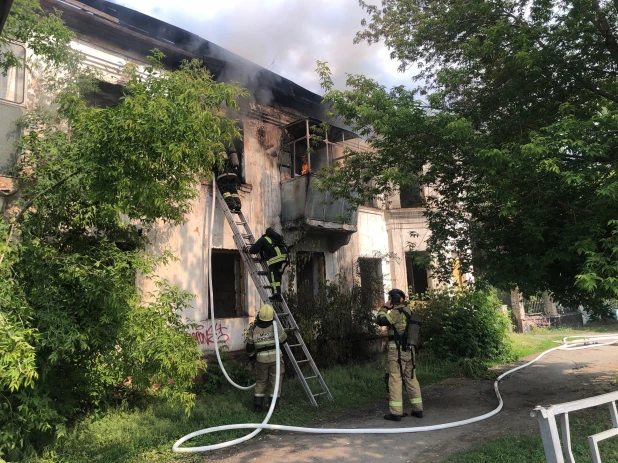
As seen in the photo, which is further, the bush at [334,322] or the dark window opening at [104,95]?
the bush at [334,322]

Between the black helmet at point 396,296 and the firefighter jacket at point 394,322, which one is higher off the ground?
the black helmet at point 396,296

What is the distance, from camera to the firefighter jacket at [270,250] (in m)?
8.18

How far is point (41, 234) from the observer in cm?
499

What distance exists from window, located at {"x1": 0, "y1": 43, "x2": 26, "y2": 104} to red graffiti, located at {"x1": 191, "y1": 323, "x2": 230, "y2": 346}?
16.5 ft

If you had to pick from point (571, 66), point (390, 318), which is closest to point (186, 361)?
point (390, 318)

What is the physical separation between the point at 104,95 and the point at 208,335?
508cm

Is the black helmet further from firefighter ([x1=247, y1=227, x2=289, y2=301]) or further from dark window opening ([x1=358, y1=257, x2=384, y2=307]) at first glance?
dark window opening ([x1=358, y1=257, x2=384, y2=307])

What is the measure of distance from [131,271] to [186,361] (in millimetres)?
1156

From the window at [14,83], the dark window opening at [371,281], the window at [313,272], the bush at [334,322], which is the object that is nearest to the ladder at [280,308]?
the bush at [334,322]

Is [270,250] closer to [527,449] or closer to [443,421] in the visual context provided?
[443,421]

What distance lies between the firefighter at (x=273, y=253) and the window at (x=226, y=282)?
2.00 metres

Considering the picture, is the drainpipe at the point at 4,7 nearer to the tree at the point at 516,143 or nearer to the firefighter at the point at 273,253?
the tree at the point at 516,143

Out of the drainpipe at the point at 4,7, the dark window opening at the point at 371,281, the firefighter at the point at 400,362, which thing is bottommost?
the firefighter at the point at 400,362

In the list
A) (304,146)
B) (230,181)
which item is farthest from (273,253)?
(304,146)
